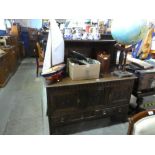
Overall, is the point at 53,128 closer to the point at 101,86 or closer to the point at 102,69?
the point at 101,86

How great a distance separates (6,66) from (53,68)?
264 centimetres

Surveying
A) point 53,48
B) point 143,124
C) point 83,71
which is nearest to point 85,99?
point 83,71

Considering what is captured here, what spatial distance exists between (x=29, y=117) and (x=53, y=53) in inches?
48.2

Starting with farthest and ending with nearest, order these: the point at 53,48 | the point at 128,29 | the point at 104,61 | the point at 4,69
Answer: the point at 4,69 → the point at 104,61 → the point at 53,48 → the point at 128,29

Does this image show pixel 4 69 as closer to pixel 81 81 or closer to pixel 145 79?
pixel 81 81

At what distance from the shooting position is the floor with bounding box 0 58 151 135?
7.11 feet

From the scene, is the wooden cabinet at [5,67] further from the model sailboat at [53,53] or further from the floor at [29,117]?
the model sailboat at [53,53]

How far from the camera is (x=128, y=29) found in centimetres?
165

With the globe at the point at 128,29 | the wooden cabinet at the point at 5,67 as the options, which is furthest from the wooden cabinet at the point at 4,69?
the globe at the point at 128,29

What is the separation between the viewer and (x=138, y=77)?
222cm

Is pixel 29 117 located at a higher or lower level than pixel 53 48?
lower

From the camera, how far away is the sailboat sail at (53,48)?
178 cm

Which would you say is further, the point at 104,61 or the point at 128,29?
the point at 104,61

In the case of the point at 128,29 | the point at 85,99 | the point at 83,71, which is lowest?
the point at 85,99
